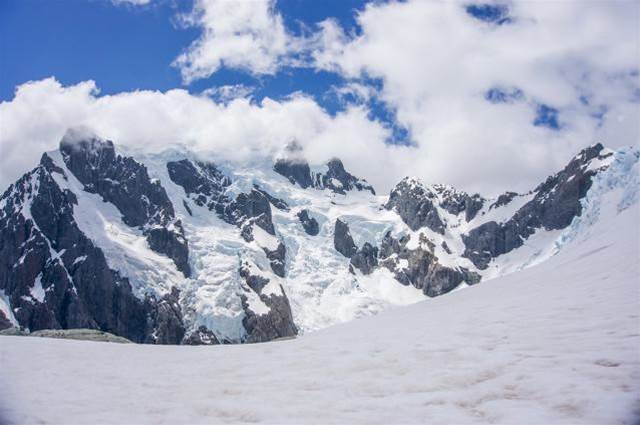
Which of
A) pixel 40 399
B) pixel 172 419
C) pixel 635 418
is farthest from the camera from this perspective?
pixel 40 399

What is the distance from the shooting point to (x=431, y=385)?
9.54m

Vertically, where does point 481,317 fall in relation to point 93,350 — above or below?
below

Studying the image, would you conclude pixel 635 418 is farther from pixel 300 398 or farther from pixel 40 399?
pixel 40 399

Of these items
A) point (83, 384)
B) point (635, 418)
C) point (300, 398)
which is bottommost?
point (635, 418)

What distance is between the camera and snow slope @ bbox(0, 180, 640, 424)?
841cm

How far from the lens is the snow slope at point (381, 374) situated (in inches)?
331

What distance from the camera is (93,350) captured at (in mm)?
16219

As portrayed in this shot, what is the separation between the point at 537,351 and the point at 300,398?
455 centimetres

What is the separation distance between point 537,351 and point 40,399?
8.92 meters

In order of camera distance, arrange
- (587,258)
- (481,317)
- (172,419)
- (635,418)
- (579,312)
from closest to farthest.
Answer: (635,418)
(172,419)
(579,312)
(481,317)
(587,258)

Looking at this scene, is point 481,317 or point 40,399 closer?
point 40,399

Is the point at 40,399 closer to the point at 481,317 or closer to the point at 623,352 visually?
the point at 623,352

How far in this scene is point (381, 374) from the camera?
10672 millimetres

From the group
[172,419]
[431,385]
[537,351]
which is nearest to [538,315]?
[537,351]
